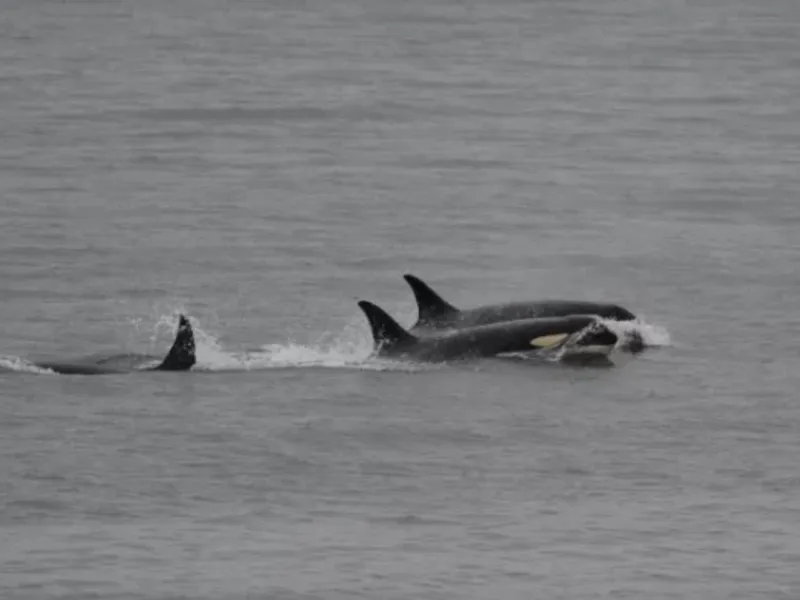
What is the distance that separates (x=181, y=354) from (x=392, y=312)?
5102 millimetres

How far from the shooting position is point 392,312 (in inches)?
1346

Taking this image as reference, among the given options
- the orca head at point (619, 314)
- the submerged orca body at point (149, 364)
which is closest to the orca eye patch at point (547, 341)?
the orca head at point (619, 314)

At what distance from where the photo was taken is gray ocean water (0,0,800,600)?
2225 cm

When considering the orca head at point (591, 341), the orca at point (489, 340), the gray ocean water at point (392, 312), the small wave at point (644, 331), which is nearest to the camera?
the gray ocean water at point (392, 312)

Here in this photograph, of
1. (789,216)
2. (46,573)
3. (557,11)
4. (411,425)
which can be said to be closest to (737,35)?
(557,11)

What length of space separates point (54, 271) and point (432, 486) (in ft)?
44.9

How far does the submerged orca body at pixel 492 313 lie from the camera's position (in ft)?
103

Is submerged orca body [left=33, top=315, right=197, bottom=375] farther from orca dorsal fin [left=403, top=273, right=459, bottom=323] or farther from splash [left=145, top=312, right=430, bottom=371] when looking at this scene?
orca dorsal fin [left=403, top=273, right=459, bottom=323]

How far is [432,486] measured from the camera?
24.3 meters

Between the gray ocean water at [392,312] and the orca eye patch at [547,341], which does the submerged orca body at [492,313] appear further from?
the orca eye patch at [547,341]

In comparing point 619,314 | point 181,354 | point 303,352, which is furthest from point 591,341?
point 181,354

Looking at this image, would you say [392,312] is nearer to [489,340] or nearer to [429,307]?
[429,307]

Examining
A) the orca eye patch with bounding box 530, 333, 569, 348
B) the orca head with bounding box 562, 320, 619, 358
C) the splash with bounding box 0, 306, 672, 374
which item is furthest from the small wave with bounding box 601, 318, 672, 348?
the orca eye patch with bounding box 530, 333, 569, 348

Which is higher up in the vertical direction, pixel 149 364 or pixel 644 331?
pixel 644 331
